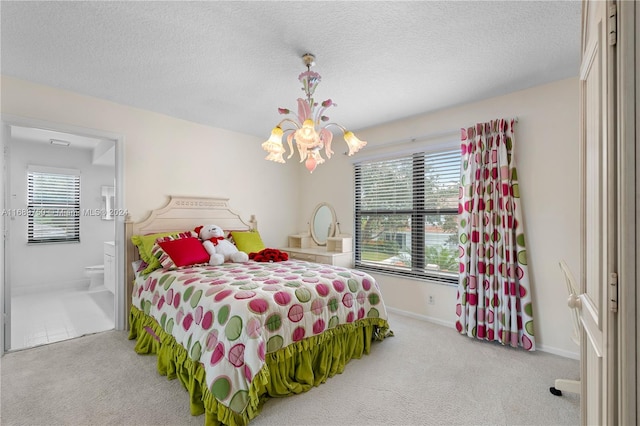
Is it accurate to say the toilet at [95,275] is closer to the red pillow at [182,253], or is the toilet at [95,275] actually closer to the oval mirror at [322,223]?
the red pillow at [182,253]

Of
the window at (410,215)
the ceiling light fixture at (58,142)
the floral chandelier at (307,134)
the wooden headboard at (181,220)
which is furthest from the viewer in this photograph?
the ceiling light fixture at (58,142)

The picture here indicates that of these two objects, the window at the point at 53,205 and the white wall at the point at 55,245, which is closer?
the white wall at the point at 55,245

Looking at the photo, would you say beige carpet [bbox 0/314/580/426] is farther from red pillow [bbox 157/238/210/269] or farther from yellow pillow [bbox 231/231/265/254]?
yellow pillow [bbox 231/231/265/254]

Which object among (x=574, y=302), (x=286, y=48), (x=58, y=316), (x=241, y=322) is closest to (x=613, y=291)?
(x=574, y=302)

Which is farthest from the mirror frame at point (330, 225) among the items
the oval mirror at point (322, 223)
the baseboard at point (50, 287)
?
the baseboard at point (50, 287)

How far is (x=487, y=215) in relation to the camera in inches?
114

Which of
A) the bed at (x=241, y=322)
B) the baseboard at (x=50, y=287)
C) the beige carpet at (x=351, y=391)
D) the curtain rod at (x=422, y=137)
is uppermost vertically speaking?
the curtain rod at (x=422, y=137)

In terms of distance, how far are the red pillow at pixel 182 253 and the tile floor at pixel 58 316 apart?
1208 millimetres

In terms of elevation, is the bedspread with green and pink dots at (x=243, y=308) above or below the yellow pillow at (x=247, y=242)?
below

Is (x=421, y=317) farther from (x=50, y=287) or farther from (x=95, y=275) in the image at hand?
(x=50, y=287)

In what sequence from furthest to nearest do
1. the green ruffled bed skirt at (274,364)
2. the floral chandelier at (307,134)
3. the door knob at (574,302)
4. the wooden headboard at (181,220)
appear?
the wooden headboard at (181,220) < the floral chandelier at (307,134) < the green ruffled bed skirt at (274,364) < the door knob at (574,302)

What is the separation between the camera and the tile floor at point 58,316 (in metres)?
2.94

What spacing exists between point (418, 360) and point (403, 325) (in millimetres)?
825

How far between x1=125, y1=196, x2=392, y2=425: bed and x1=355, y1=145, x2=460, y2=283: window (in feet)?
3.64
